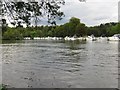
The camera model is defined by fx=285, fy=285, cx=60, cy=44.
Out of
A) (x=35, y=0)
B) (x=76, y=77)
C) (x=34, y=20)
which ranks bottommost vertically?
(x=76, y=77)

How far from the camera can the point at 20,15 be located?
34.3 feet

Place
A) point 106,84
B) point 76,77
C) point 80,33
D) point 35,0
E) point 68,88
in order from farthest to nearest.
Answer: point 80,33, point 76,77, point 106,84, point 68,88, point 35,0

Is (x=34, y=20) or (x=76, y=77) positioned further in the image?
(x=76, y=77)

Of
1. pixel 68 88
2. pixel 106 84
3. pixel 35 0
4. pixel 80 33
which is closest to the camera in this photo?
pixel 35 0

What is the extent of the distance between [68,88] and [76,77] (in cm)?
420

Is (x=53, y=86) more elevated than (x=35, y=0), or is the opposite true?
(x=35, y=0)

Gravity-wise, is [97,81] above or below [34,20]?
below

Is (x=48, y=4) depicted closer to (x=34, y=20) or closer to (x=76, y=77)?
(x=34, y=20)

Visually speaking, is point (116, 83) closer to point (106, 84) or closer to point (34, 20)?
point (106, 84)

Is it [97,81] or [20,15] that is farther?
[97,81]

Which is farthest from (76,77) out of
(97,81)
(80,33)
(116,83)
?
(80,33)

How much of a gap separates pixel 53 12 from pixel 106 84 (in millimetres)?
8306

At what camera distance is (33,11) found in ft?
34.4

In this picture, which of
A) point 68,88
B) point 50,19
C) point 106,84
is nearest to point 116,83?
point 106,84
